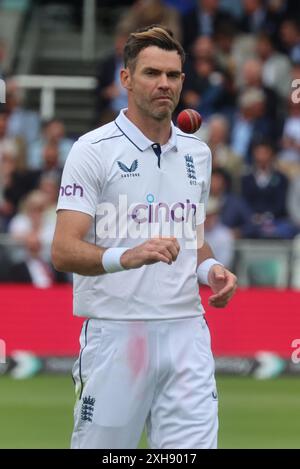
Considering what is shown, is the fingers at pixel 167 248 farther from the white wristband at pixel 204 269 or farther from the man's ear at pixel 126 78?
the man's ear at pixel 126 78

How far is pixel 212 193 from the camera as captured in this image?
15.0 m

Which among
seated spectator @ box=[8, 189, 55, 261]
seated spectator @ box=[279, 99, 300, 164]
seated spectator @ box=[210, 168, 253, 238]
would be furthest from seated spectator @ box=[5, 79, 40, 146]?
seated spectator @ box=[279, 99, 300, 164]

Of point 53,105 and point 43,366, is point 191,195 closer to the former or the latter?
point 43,366

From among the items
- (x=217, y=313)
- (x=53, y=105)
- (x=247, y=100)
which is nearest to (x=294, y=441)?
(x=217, y=313)

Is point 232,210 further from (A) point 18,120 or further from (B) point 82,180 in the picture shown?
(B) point 82,180

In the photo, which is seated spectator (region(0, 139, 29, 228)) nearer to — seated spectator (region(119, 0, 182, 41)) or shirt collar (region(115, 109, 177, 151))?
seated spectator (region(119, 0, 182, 41))

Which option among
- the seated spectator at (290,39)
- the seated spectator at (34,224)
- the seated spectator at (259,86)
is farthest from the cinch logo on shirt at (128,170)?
the seated spectator at (290,39)

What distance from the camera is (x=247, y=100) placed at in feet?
54.8

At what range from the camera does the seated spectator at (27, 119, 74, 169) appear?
16156 millimetres

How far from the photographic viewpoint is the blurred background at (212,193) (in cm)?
1298

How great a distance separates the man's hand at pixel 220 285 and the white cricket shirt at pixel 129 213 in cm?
11

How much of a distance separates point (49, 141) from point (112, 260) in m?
10.2

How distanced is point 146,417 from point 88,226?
3.20 feet

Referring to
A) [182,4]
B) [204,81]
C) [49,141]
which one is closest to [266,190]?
[204,81]
